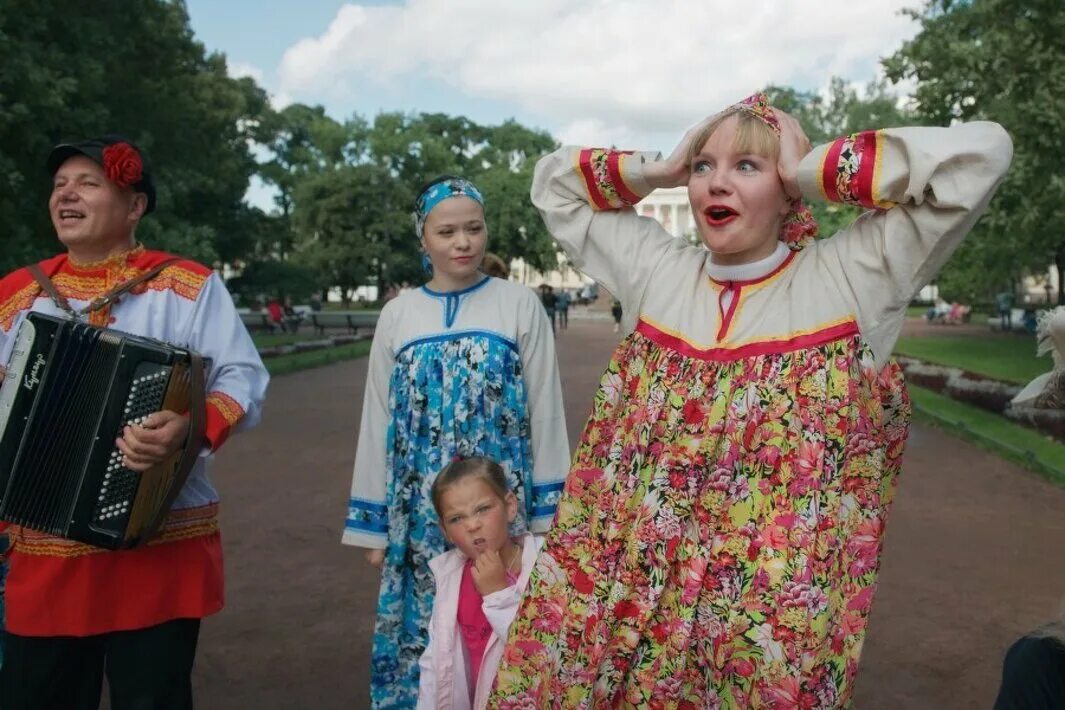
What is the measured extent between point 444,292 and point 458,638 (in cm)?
119

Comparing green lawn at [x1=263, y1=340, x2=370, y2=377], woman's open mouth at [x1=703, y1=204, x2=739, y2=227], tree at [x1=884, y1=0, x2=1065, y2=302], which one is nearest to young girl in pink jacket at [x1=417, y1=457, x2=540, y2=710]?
woman's open mouth at [x1=703, y1=204, x2=739, y2=227]

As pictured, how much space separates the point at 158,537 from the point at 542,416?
1.31 meters

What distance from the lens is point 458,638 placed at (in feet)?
10.3

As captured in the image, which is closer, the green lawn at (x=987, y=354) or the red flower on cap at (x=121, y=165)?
the red flower on cap at (x=121, y=165)

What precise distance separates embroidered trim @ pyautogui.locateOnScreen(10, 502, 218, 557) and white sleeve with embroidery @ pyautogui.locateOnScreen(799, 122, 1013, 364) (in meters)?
1.96

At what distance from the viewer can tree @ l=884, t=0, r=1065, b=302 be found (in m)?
14.6

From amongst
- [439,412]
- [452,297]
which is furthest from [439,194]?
[439,412]

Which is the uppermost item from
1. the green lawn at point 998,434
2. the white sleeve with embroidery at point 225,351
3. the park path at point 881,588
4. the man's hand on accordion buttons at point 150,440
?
the white sleeve with embroidery at point 225,351

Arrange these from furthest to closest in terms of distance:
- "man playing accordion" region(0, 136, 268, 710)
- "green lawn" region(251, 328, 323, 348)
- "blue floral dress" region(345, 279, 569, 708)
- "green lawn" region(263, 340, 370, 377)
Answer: "green lawn" region(251, 328, 323, 348) < "green lawn" region(263, 340, 370, 377) < "blue floral dress" region(345, 279, 569, 708) < "man playing accordion" region(0, 136, 268, 710)

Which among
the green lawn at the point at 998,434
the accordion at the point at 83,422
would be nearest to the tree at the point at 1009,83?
the green lawn at the point at 998,434

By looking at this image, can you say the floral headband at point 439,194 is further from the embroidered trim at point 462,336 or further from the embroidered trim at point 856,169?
the embroidered trim at point 856,169

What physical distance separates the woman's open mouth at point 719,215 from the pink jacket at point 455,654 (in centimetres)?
134

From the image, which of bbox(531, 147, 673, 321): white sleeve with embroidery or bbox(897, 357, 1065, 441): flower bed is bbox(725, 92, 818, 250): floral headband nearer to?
bbox(531, 147, 673, 321): white sleeve with embroidery

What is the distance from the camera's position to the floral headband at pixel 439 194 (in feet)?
11.5
